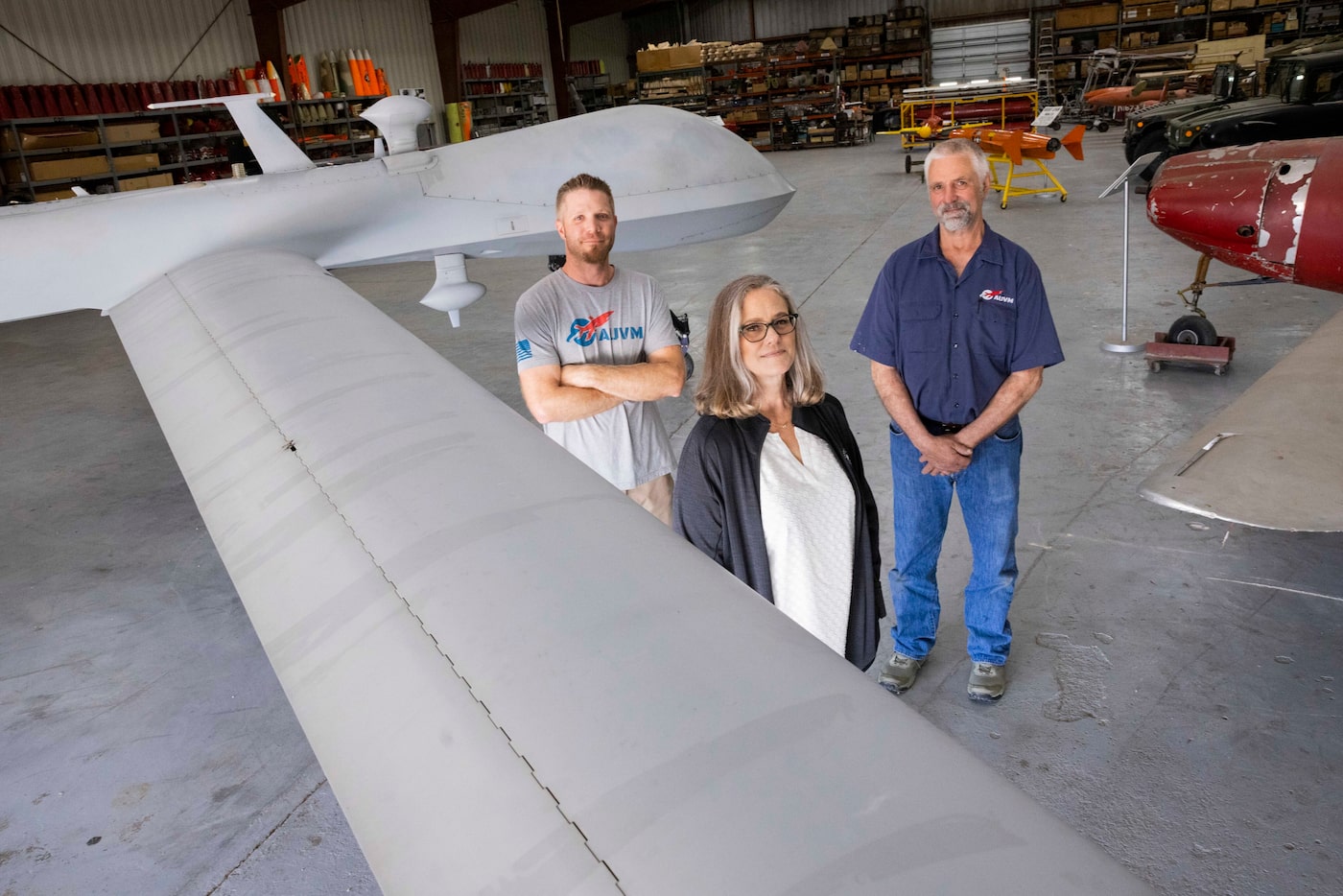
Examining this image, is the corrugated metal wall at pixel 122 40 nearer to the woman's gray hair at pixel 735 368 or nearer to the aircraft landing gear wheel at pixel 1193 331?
the woman's gray hair at pixel 735 368

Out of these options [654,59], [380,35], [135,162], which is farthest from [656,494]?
[654,59]

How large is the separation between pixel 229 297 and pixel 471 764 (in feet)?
9.73

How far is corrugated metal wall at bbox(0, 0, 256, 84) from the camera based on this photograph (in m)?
13.5

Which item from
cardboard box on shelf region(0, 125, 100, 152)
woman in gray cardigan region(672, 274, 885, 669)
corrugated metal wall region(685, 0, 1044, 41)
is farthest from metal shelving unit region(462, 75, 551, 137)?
woman in gray cardigan region(672, 274, 885, 669)

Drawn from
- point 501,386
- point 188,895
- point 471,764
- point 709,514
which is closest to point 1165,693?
point 709,514

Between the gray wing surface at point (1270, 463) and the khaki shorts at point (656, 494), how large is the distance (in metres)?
1.47

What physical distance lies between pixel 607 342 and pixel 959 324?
3.56 ft

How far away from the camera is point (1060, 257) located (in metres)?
9.13

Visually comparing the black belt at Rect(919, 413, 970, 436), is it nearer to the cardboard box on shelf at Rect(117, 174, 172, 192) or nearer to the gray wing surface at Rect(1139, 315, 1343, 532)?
the gray wing surface at Rect(1139, 315, 1343, 532)

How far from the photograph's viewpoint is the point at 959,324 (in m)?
2.68

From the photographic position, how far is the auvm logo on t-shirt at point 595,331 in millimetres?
2670

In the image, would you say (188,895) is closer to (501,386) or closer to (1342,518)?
(1342,518)

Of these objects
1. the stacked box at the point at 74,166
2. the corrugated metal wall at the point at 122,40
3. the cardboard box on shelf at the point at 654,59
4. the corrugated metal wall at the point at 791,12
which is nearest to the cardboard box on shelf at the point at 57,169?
the stacked box at the point at 74,166

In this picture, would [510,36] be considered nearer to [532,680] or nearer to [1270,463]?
[1270,463]
